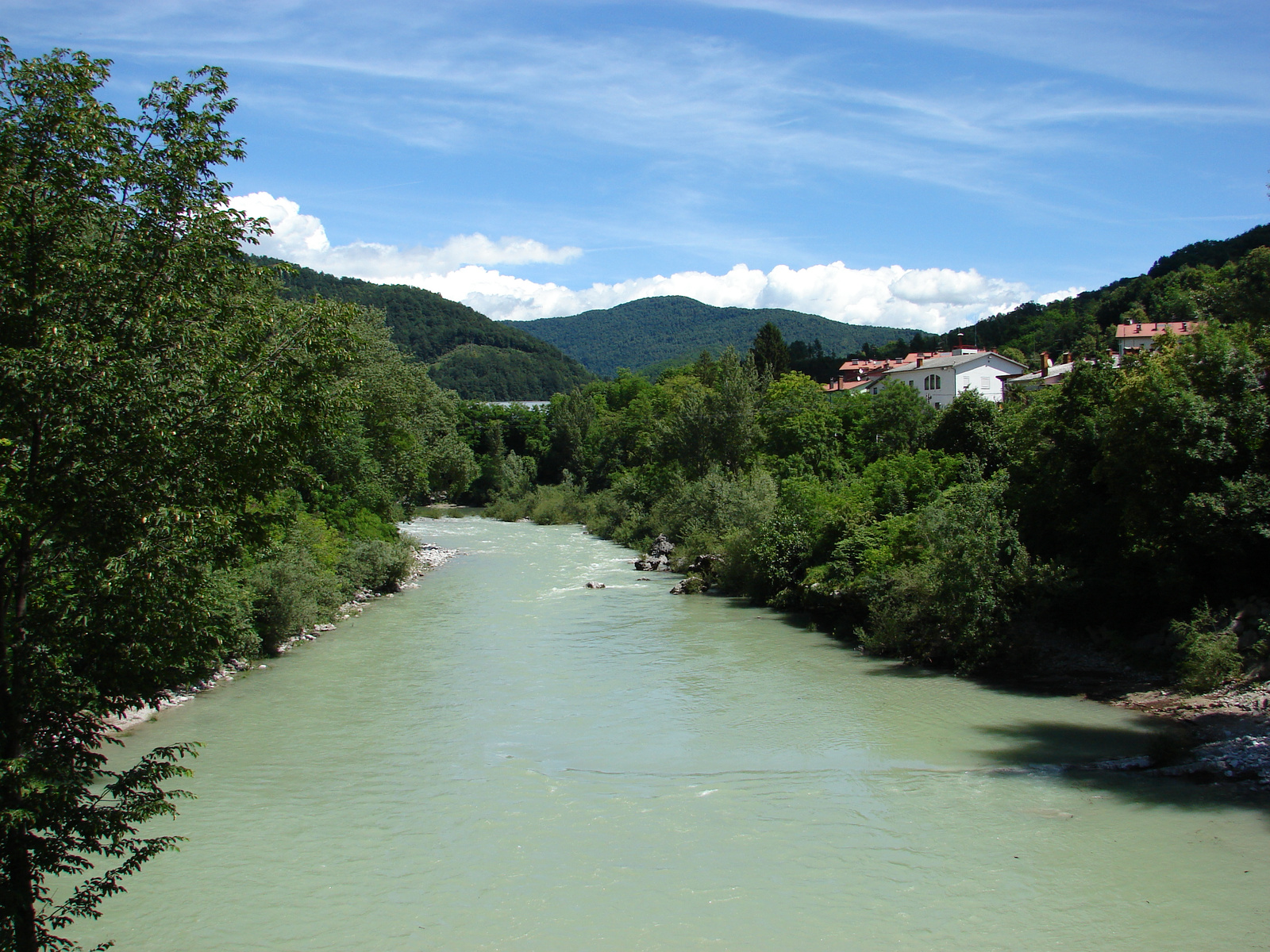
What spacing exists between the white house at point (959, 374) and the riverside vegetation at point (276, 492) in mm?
31924

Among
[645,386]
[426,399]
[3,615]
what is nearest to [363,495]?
[426,399]

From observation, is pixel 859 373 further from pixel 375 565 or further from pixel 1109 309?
pixel 375 565

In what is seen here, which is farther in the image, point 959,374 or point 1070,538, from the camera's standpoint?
point 959,374

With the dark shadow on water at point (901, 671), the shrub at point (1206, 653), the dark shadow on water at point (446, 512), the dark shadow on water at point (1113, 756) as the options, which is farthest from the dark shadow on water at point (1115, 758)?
the dark shadow on water at point (446, 512)

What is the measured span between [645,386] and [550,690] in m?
76.9

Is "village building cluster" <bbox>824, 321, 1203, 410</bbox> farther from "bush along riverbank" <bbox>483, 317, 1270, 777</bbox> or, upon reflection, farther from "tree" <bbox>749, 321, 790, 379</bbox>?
"bush along riverbank" <bbox>483, 317, 1270, 777</bbox>

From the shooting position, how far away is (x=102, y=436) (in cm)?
618

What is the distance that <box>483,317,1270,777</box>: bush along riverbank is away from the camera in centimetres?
1783

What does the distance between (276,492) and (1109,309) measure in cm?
11516

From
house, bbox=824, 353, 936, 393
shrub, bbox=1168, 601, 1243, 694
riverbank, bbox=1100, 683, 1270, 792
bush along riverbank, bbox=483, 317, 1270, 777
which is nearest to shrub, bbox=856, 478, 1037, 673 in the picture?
bush along riverbank, bbox=483, 317, 1270, 777

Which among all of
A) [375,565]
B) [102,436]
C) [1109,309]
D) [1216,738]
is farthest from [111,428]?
[1109,309]

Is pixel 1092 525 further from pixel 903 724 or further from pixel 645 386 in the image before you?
pixel 645 386

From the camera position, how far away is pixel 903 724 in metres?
18.0

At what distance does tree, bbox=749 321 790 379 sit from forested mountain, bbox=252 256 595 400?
79818mm
